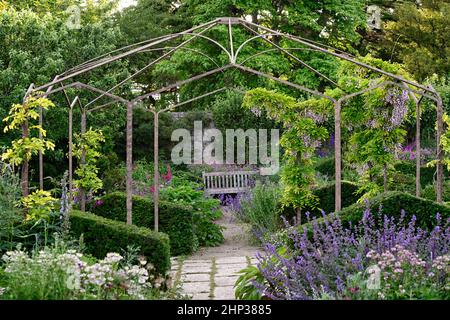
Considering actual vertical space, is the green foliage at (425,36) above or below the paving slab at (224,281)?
above

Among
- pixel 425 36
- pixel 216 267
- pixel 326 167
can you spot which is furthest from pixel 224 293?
pixel 425 36

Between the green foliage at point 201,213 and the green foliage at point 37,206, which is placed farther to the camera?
the green foliage at point 201,213

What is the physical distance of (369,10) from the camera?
19.9 metres

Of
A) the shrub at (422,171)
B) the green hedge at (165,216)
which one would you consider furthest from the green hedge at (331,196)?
the shrub at (422,171)

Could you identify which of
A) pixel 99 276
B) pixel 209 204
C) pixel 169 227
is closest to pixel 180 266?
pixel 169 227

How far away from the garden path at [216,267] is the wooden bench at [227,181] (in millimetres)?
3227

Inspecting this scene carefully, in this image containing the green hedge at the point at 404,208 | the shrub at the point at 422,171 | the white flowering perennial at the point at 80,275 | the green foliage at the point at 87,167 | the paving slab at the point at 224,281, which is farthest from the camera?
the shrub at the point at 422,171

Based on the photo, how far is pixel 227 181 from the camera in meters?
13.3

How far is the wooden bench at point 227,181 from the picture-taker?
43.4 ft

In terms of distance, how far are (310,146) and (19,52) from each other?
229 inches

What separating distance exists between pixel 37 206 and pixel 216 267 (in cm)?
215

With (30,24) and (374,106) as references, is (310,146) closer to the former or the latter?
(374,106)

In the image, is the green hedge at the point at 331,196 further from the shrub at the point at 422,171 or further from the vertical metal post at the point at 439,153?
the shrub at the point at 422,171
